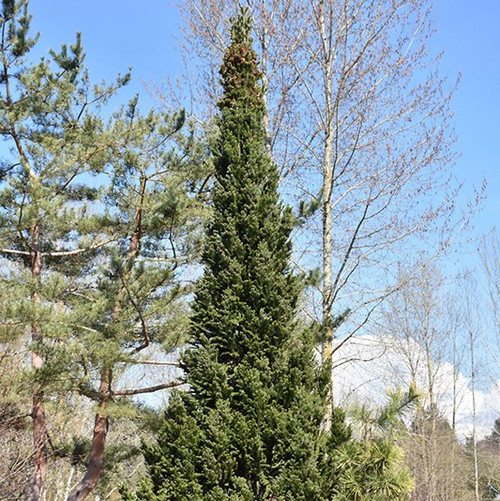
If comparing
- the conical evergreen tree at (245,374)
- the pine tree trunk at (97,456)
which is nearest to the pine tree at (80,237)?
the pine tree trunk at (97,456)

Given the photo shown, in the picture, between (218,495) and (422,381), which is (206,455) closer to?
(218,495)

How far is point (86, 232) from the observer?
745 centimetres

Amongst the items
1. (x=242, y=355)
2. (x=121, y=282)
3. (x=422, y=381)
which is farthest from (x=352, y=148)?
(x=422, y=381)

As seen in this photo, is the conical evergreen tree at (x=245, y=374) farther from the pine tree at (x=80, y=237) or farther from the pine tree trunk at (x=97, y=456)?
the pine tree trunk at (x=97, y=456)

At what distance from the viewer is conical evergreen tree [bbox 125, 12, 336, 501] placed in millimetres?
3574

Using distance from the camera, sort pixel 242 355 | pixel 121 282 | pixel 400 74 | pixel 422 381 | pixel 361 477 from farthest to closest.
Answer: pixel 422 381 < pixel 400 74 < pixel 121 282 < pixel 361 477 < pixel 242 355

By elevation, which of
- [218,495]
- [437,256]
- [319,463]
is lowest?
[218,495]

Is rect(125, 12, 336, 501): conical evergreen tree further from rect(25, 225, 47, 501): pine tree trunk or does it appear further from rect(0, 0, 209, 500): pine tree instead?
rect(25, 225, 47, 501): pine tree trunk

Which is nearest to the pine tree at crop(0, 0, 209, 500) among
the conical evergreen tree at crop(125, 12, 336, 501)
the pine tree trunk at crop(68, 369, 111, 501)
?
the pine tree trunk at crop(68, 369, 111, 501)

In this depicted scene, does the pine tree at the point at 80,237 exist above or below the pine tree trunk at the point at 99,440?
above

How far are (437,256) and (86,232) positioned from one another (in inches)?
200

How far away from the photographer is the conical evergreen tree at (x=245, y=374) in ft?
11.7

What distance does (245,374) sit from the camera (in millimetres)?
3883

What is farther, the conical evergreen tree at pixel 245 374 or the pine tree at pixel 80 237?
the pine tree at pixel 80 237
